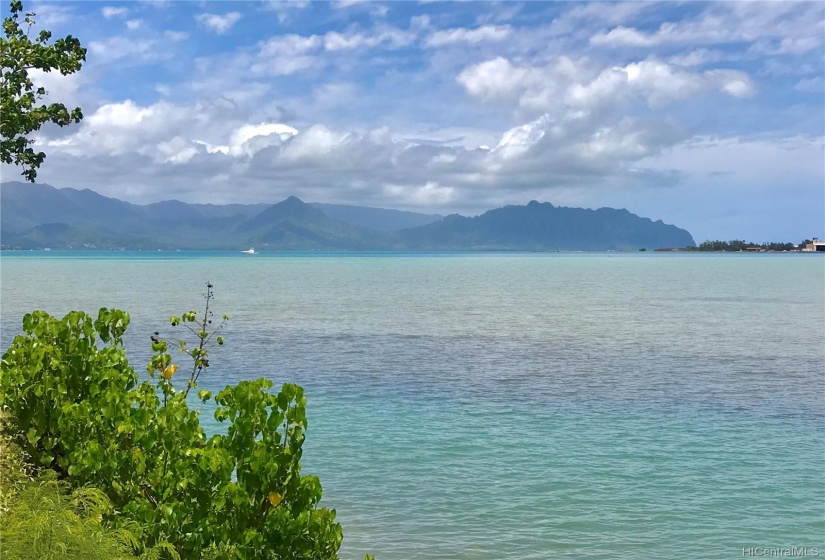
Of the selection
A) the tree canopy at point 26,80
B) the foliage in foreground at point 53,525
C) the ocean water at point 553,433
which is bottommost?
the ocean water at point 553,433

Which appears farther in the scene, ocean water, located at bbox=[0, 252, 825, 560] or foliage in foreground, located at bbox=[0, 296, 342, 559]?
ocean water, located at bbox=[0, 252, 825, 560]

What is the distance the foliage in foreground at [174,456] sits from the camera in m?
8.13

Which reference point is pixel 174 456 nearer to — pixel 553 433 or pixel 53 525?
pixel 53 525

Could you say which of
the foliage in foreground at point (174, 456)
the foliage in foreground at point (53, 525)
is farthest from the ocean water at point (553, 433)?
the foliage in foreground at point (53, 525)

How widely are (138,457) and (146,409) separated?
55 centimetres

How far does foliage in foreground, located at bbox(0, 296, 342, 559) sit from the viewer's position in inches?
320

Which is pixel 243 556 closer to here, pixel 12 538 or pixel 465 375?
pixel 12 538

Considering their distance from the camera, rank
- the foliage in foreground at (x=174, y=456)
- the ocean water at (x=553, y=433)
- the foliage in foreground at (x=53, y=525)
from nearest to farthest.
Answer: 1. the foliage in foreground at (x=53, y=525)
2. the foliage in foreground at (x=174, y=456)
3. the ocean water at (x=553, y=433)

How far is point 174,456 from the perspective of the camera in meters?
8.82

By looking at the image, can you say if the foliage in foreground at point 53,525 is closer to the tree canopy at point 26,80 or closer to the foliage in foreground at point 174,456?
the foliage in foreground at point 174,456

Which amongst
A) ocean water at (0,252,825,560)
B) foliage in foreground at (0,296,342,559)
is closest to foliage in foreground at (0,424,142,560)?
foliage in foreground at (0,296,342,559)

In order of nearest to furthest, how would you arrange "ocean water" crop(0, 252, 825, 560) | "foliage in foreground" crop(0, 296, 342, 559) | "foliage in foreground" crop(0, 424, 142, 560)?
1. "foliage in foreground" crop(0, 424, 142, 560)
2. "foliage in foreground" crop(0, 296, 342, 559)
3. "ocean water" crop(0, 252, 825, 560)

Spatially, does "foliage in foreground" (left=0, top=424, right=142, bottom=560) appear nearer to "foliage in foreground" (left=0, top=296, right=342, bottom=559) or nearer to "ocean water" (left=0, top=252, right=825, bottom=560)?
"foliage in foreground" (left=0, top=296, right=342, bottom=559)

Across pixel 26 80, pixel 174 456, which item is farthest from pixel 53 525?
pixel 26 80
